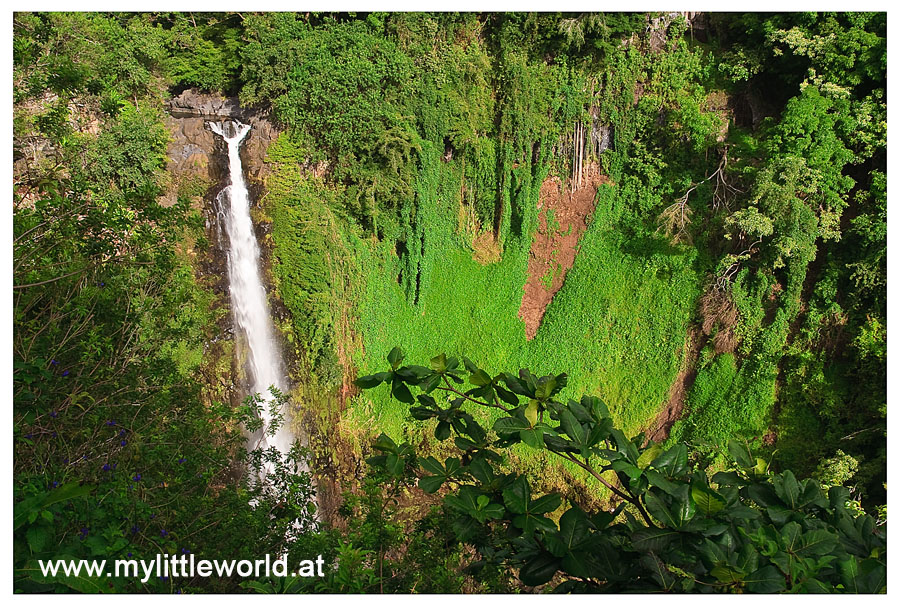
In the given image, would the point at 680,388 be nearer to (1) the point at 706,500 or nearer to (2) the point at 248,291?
(2) the point at 248,291

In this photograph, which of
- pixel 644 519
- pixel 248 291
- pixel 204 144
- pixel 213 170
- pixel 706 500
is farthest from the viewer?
pixel 204 144

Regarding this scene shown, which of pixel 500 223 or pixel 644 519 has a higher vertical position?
pixel 644 519

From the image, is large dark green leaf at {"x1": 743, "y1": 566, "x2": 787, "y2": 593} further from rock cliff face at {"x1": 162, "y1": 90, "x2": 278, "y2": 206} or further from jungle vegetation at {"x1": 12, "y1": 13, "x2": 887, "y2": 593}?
rock cliff face at {"x1": 162, "y1": 90, "x2": 278, "y2": 206}

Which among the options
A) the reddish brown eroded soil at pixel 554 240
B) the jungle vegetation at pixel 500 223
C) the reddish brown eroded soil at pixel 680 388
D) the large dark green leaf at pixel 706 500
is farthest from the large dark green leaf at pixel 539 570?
the reddish brown eroded soil at pixel 554 240

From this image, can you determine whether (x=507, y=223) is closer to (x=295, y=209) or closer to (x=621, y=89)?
(x=621, y=89)

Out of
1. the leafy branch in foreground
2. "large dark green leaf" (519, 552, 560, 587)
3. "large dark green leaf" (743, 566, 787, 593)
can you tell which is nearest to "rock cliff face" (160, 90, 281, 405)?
the leafy branch in foreground

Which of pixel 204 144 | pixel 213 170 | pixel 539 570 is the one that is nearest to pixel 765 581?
pixel 539 570
